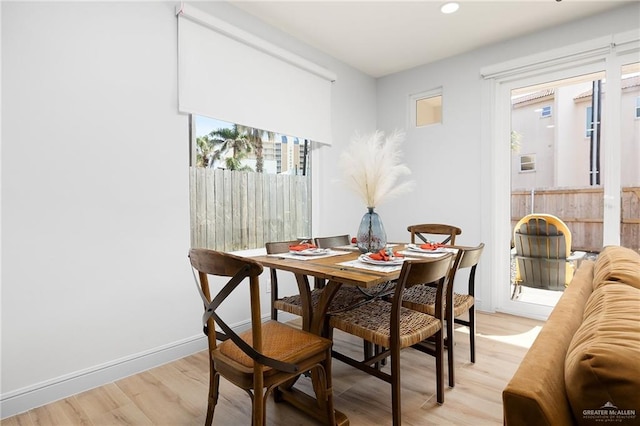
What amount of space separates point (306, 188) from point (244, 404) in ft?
6.89

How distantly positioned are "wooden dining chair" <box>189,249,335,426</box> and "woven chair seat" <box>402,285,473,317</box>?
72 centimetres

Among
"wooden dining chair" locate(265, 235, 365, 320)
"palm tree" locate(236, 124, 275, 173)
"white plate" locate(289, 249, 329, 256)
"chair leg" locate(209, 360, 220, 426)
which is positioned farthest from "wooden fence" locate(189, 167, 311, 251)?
"chair leg" locate(209, 360, 220, 426)

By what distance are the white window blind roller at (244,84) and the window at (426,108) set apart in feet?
3.55

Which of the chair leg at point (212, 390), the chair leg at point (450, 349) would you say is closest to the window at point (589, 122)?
the chair leg at point (450, 349)

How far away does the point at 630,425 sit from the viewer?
1.98 feet

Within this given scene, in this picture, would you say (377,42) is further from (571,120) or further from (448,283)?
(448,283)

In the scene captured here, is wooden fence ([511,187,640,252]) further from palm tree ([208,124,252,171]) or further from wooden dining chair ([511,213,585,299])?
palm tree ([208,124,252,171])

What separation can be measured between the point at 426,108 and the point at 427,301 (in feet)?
8.48

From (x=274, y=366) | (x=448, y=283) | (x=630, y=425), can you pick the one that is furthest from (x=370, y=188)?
(x=630, y=425)

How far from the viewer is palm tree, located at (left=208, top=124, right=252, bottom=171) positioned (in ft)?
9.11

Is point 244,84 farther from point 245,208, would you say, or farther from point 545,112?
point 545,112

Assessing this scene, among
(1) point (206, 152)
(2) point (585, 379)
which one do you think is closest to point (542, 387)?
(2) point (585, 379)

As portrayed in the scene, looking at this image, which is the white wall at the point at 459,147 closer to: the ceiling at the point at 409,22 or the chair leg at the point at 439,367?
the ceiling at the point at 409,22

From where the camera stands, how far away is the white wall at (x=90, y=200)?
5.85 feet
